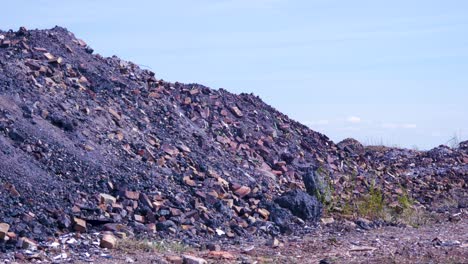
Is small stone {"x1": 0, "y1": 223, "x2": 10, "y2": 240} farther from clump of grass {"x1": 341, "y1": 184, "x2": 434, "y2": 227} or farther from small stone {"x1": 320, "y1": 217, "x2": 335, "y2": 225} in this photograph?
clump of grass {"x1": 341, "y1": 184, "x2": 434, "y2": 227}

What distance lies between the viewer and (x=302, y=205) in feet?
33.3

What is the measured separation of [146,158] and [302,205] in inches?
78.3


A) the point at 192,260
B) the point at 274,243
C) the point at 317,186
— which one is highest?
the point at 317,186

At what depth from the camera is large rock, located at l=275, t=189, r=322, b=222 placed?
33.2 ft

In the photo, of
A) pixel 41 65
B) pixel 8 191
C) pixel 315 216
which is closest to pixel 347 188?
pixel 315 216

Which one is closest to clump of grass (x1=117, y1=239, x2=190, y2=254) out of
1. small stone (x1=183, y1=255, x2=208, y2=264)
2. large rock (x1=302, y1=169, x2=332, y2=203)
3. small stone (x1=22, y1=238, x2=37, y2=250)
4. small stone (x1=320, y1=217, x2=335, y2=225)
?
small stone (x1=183, y1=255, x2=208, y2=264)

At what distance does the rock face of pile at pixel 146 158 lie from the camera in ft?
28.1

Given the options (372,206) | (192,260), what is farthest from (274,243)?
(372,206)

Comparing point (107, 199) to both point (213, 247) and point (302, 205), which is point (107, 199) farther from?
point (302, 205)

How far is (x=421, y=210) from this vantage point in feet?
38.9

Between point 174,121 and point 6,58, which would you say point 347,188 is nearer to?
point 174,121

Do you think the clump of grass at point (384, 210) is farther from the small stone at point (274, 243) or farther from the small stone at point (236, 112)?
the small stone at point (236, 112)

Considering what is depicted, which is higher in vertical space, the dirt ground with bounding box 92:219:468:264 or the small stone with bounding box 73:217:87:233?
the small stone with bounding box 73:217:87:233

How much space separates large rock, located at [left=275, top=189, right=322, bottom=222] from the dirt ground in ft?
1.06
